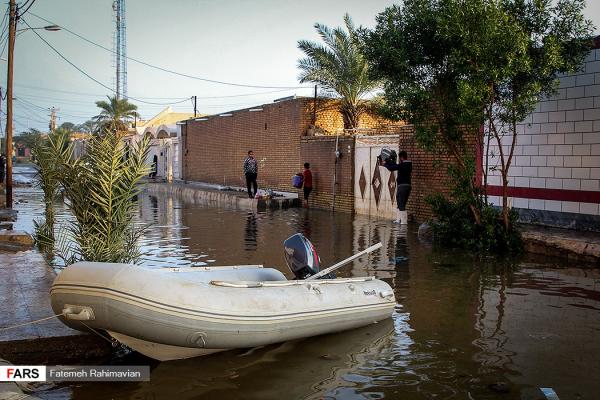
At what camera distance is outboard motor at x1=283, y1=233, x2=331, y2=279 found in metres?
6.90

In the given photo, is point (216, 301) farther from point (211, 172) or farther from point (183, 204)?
point (211, 172)

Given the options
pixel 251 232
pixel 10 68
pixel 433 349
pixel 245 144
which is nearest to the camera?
pixel 433 349

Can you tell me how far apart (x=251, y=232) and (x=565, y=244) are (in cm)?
698

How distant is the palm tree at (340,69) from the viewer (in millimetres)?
21312

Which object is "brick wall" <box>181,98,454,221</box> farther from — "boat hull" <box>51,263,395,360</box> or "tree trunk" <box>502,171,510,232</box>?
"boat hull" <box>51,263,395,360</box>

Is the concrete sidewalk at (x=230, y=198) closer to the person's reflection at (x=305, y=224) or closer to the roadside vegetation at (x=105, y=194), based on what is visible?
the person's reflection at (x=305, y=224)

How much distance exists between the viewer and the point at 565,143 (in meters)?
11.9

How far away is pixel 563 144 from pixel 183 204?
49.3 feet

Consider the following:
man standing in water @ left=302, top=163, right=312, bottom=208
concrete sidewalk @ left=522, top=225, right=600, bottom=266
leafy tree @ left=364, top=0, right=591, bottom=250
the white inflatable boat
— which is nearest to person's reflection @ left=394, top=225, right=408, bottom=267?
leafy tree @ left=364, top=0, right=591, bottom=250

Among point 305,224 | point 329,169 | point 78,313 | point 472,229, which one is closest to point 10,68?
point 329,169

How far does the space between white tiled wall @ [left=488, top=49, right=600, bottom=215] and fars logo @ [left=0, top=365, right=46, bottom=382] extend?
9.30 meters

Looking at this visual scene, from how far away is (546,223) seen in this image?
40.5ft

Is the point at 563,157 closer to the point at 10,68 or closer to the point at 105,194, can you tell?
the point at 105,194

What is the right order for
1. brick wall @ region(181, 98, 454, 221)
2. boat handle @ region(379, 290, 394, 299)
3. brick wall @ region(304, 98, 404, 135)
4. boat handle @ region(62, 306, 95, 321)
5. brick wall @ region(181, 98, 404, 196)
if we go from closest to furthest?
boat handle @ region(62, 306, 95, 321), boat handle @ region(379, 290, 394, 299), brick wall @ region(181, 98, 454, 221), brick wall @ region(304, 98, 404, 135), brick wall @ region(181, 98, 404, 196)
